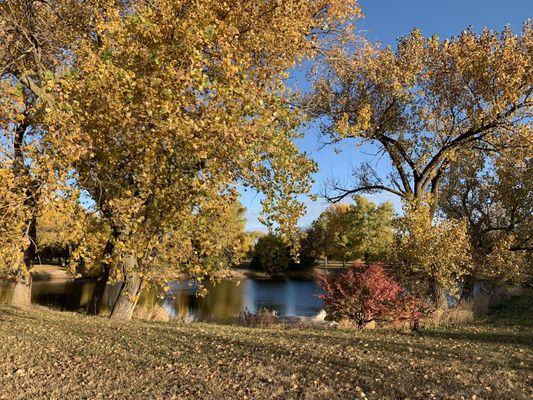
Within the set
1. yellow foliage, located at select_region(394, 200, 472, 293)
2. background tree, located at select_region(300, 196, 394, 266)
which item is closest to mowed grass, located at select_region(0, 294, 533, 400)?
yellow foliage, located at select_region(394, 200, 472, 293)

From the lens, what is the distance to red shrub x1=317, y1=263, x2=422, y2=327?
1337 cm

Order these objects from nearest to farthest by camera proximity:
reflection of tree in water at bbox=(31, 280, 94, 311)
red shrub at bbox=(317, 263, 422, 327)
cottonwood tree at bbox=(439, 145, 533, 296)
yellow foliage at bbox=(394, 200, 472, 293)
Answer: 1. red shrub at bbox=(317, 263, 422, 327)
2. yellow foliage at bbox=(394, 200, 472, 293)
3. cottonwood tree at bbox=(439, 145, 533, 296)
4. reflection of tree in water at bbox=(31, 280, 94, 311)

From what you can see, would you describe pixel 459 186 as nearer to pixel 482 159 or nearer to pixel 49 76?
pixel 482 159

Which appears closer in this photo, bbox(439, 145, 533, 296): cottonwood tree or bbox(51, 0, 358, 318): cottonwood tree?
bbox(51, 0, 358, 318): cottonwood tree

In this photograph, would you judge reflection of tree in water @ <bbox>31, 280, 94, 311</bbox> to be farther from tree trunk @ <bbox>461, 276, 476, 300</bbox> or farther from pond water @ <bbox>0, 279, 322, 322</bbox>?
tree trunk @ <bbox>461, 276, 476, 300</bbox>

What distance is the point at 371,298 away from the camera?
532 inches

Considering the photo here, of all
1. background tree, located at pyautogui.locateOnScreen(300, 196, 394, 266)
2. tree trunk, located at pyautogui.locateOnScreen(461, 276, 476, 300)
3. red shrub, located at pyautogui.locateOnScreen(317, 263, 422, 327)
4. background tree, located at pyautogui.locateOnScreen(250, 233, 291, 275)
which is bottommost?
red shrub, located at pyautogui.locateOnScreen(317, 263, 422, 327)

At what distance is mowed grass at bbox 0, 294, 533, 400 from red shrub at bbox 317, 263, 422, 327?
2.61 meters

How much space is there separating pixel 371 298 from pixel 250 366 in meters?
7.06

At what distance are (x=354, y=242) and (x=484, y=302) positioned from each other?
4635 cm

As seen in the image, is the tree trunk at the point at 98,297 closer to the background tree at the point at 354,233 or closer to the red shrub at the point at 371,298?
the red shrub at the point at 371,298

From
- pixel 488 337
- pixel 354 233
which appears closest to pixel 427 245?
pixel 488 337

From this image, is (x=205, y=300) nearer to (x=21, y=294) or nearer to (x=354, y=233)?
(x=21, y=294)

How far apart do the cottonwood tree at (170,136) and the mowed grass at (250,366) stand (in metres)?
1.26
